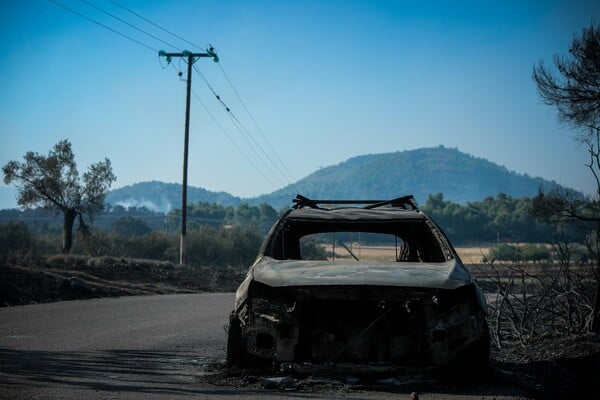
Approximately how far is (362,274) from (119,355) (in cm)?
376

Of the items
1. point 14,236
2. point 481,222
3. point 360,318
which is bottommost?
point 360,318

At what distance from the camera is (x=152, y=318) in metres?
13.0

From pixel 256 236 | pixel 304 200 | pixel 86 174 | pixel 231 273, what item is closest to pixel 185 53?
pixel 86 174

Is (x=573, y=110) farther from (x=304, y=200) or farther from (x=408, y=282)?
(x=408, y=282)

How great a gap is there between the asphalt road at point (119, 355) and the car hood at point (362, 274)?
3.12ft

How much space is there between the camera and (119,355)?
836cm

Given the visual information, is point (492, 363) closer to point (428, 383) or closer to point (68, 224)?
point (428, 383)

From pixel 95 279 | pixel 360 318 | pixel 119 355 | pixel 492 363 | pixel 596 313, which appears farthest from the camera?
pixel 95 279

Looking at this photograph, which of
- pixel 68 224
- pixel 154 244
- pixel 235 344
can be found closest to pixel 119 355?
pixel 235 344

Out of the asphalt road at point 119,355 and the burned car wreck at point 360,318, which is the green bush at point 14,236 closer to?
the asphalt road at point 119,355

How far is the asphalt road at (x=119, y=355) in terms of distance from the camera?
5926 mm

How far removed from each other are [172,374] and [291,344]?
186 cm

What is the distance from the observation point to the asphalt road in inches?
233

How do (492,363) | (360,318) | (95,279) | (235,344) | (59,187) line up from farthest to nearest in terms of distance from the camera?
1. (59,187)
2. (95,279)
3. (492,363)
4. (235,344)
5. (360,318)
